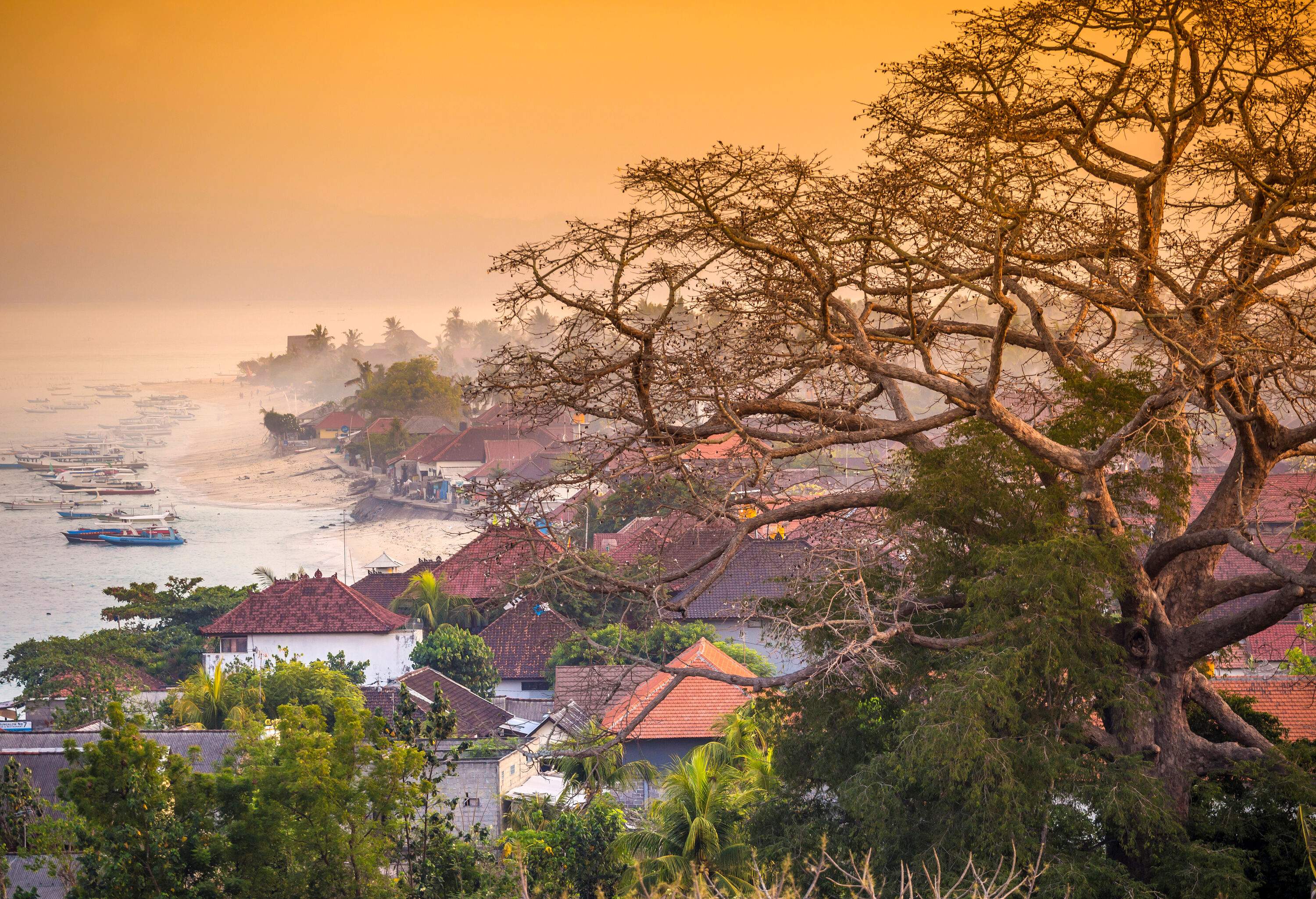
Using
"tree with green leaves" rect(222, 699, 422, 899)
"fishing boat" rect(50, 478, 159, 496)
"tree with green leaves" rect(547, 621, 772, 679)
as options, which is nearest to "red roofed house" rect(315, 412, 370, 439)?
"fishing boat" rect(50, 478, 159, 496)

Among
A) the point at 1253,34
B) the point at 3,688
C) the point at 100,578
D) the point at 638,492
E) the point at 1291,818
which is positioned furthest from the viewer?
the point at 100,578

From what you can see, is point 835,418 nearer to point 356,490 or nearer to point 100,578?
point 100,578

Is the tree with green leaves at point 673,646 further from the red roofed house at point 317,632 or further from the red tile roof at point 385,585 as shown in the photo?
the red tile roof at point 385,585

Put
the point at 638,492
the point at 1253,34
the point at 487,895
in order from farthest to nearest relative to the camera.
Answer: the point at 487,895, the point at 638,492, the point at 1253,34

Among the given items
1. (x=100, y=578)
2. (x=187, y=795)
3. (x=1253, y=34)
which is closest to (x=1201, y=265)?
(x=1253, y=34)

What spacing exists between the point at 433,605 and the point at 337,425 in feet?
175

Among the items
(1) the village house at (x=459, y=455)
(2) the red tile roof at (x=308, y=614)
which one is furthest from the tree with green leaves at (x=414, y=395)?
(2) the red tile roof at (x=308, y=614)

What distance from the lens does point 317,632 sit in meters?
26.2

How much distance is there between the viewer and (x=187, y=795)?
8.43 metres

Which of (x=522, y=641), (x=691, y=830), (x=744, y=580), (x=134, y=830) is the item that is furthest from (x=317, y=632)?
(x=134, y=830)

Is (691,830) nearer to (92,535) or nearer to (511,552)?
(511,552)

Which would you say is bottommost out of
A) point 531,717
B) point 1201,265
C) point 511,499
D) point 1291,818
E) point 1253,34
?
point 531,717

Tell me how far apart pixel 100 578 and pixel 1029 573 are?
147 feet

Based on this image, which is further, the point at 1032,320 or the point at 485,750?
the point at 485,750
